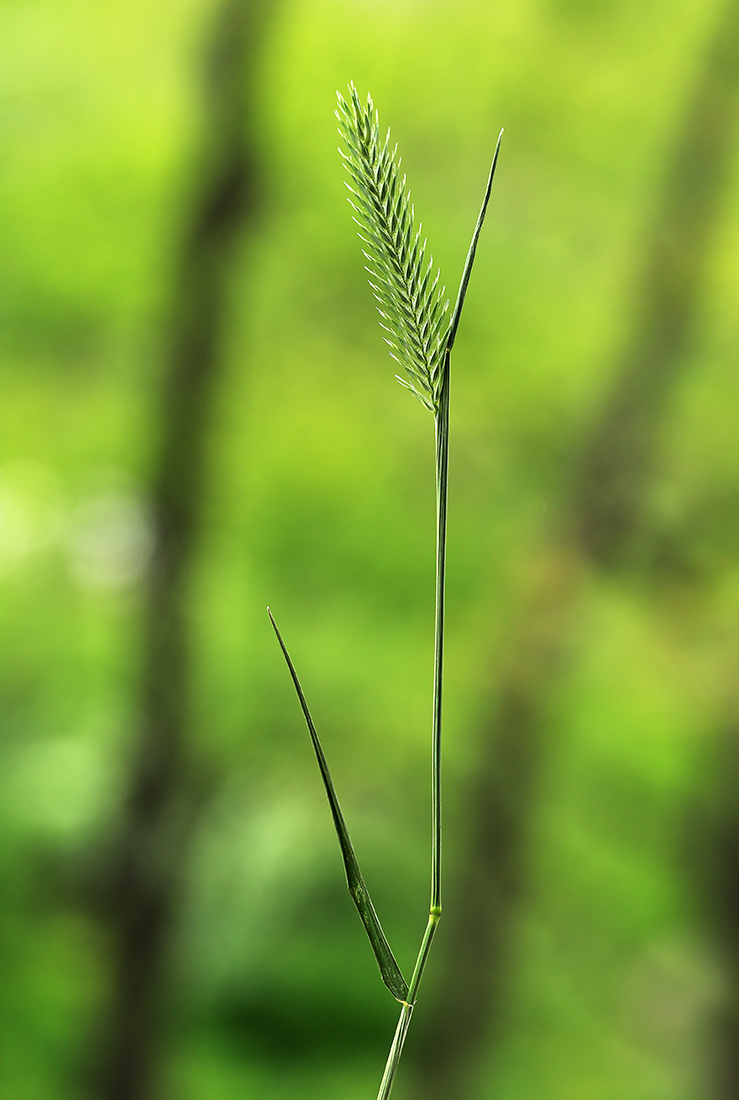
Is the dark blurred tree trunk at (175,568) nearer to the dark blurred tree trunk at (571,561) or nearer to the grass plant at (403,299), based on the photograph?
the dark blurred tree trunk at (571,561)

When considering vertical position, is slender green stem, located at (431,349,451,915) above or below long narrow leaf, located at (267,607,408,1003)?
above

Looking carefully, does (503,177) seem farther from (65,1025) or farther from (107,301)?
(65,1025)

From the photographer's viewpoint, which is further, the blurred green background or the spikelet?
the blurred green background

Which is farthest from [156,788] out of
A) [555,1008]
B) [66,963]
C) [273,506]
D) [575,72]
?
[575,72]

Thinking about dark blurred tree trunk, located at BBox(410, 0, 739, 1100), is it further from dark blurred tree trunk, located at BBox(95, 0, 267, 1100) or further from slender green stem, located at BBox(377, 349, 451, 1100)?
slender green stem, located at BBox(377, 349, 451, 1100)

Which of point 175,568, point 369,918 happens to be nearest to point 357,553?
point 175,568

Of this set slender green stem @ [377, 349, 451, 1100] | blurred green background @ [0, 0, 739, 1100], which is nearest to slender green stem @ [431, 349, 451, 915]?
slender green stem @ [377, 349, 451, 1100]

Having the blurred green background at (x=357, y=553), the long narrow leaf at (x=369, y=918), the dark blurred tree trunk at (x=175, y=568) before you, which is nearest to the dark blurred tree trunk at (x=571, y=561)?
the blurred green background at (x=357, y=553)
